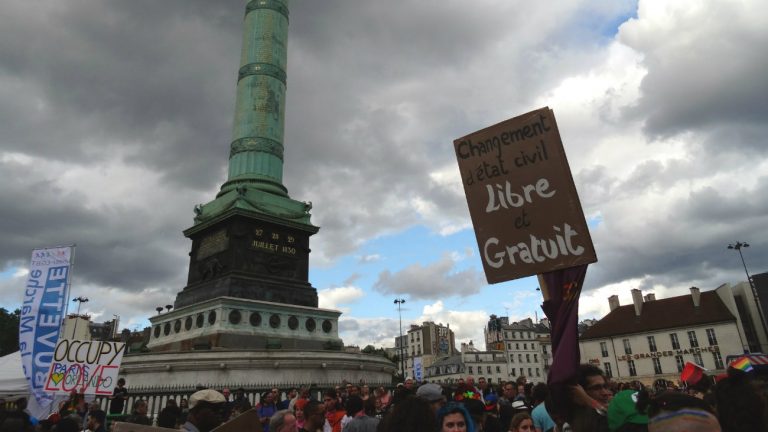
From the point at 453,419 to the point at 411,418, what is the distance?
74 centimetres

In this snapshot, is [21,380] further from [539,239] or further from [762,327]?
[762,327]

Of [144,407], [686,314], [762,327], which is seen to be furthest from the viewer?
[686,314]

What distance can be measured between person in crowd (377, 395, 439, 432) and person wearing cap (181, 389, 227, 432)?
233cm

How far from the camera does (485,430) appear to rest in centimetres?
615

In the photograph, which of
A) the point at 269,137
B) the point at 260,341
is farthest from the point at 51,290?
the point at 269,137

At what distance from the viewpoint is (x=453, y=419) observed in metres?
3.60

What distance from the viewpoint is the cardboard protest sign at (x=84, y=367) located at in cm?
985

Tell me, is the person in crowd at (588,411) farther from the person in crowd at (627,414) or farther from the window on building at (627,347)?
the window on building at (627,347)

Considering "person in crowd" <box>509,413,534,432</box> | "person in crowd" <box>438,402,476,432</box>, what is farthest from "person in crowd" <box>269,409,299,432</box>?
"person in crowd" <box>509,413,534,432</box>

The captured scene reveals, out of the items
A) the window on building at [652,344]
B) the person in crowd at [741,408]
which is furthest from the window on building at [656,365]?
the person in crowd at [741,408]

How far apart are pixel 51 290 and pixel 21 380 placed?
7.86 feet

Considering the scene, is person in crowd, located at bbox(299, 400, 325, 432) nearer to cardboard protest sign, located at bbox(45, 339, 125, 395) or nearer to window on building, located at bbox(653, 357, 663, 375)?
cardboard protest sign, located at bbox(45, 339, 125, 395)

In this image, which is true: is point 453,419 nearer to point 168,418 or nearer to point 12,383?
point 168,418

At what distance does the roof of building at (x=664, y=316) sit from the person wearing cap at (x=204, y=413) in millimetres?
50621
